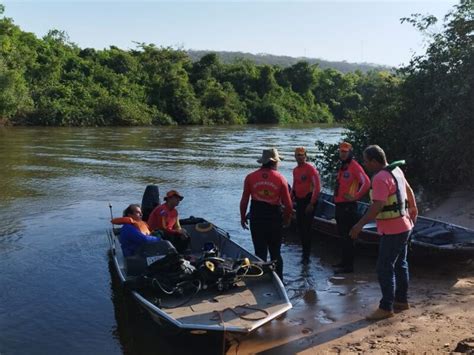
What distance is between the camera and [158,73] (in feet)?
185

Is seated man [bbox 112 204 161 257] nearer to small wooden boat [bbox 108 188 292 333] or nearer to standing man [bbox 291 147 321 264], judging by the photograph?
small wooden boat [bbox 108 188 292 333]

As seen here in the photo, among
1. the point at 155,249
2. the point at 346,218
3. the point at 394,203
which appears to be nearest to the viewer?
the point at 394,203

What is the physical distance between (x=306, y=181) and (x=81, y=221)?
5.98 m

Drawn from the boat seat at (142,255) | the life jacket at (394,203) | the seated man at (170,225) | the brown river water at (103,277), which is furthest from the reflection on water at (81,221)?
the life jacket at (394,203)

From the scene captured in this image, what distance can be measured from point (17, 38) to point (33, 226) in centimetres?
4290

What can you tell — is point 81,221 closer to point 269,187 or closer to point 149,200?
point 149,200

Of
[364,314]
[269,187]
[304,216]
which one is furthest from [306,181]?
[364,314]

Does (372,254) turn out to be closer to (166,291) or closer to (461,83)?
(166,291)

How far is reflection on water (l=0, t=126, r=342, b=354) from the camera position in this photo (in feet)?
20.0

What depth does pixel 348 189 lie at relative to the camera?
7219mm

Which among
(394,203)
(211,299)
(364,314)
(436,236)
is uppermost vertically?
(394,203)

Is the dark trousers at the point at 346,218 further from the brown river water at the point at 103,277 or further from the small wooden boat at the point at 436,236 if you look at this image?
the small wooden boat at the point at 436,236

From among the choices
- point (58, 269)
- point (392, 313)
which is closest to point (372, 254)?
point (392, 313)

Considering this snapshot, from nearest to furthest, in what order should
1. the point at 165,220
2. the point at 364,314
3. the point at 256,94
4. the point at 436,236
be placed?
the point at 364,314
the point at 165,220
the point at 436,236
the point at 256,94
